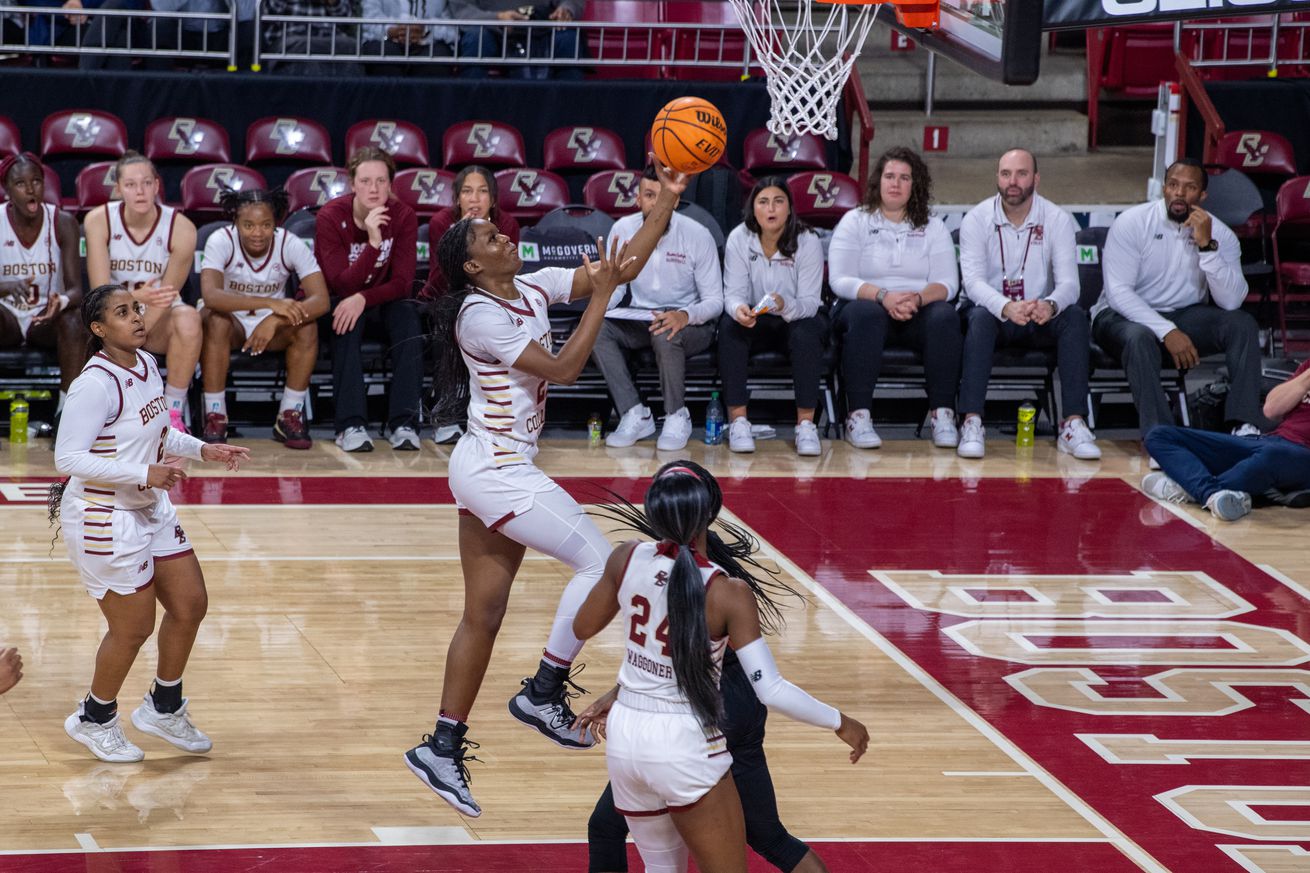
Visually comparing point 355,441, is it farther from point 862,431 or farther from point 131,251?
point 862,431

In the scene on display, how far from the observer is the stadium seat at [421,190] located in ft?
37.5

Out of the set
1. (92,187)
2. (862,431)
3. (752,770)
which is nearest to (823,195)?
(862,431)

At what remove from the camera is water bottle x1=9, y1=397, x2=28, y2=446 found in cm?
991

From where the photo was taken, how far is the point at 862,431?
10.4m

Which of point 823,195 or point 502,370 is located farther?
point 823,195

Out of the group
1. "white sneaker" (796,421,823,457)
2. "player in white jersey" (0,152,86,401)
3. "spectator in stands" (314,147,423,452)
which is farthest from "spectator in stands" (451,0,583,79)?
"white sneaker" (796,421,823,457)

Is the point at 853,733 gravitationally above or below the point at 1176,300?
below

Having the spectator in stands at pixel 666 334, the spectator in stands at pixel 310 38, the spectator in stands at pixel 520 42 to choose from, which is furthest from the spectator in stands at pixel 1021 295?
the spectator in stands at pixel 310 38

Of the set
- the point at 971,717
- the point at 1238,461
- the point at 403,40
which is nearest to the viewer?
the point at 971,717

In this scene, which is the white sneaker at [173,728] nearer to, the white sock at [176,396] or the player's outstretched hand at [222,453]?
the player's outstretched hand at [222,453]

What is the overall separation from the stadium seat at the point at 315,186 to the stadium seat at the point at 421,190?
0.36 m

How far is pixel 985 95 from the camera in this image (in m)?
15.5

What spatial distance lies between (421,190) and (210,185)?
4.29ft

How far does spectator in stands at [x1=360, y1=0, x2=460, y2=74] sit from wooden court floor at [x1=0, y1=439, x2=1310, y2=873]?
4016mm
